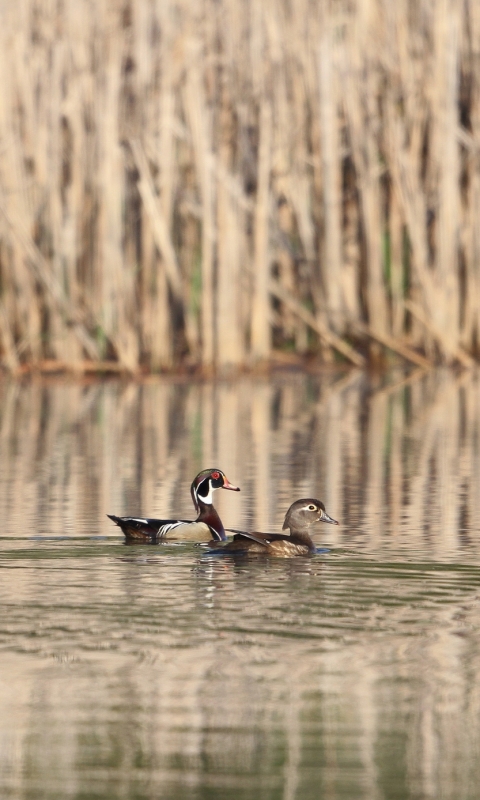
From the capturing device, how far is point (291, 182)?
1670 centimetres

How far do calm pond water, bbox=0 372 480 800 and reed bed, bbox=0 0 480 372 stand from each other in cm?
525

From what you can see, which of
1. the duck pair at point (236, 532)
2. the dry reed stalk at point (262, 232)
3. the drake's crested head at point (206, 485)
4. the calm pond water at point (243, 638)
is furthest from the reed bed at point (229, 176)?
the duck pair at point (236, 532)

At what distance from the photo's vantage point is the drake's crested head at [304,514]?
23.4 feet

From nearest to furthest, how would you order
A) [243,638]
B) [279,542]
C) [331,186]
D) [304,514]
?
[243,638] < [279,542] < [304,514] < [331,186]

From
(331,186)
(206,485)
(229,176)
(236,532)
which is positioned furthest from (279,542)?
(331,186)

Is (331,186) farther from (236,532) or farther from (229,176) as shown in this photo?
(236,532)

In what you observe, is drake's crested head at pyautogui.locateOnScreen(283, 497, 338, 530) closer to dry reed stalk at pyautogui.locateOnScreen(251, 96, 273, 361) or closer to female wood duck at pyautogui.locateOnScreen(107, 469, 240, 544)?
female wood duck at pyautogui.locateOnScreen(107, 469, 240, 544)

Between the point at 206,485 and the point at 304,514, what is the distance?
2.46ft

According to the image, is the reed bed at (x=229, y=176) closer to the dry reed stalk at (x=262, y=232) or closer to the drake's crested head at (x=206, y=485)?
the dry reed stalk at (x=262, y=232)

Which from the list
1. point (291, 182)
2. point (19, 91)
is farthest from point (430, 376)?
point (19, 91)

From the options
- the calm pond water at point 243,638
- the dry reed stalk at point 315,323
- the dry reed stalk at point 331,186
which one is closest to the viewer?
the calm pond water at point 243,638

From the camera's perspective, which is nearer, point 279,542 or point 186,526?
point 279,542

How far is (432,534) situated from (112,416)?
242 inches

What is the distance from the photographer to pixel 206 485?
7828 mm
